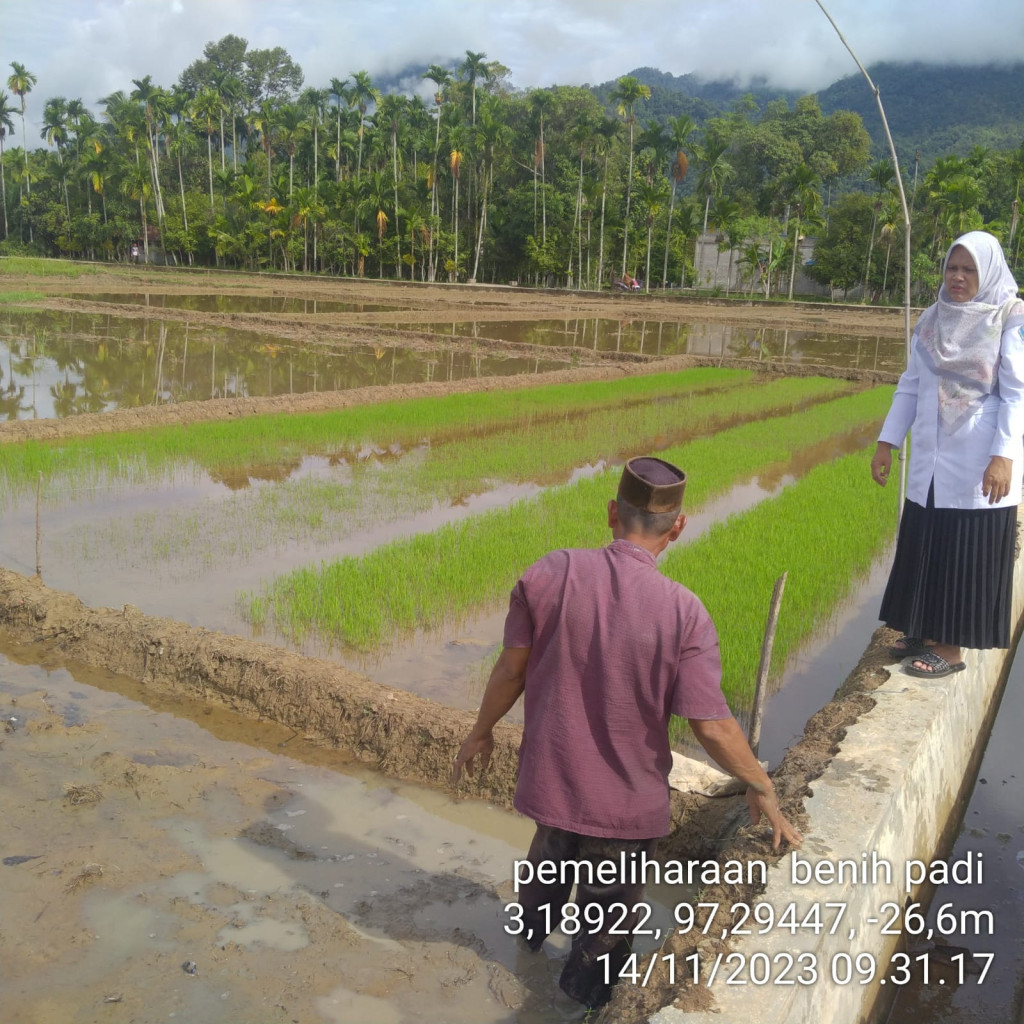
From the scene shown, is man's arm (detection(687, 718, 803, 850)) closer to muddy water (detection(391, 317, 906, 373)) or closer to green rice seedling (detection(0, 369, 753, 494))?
green rice seedling (detection(0, 369, 753, 494))

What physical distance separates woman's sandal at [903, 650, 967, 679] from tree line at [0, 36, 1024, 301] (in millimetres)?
31546

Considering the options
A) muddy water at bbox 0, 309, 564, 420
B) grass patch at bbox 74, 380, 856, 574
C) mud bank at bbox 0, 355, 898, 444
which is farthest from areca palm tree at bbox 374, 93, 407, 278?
grass patch at bbox 74, 380, 856, 574

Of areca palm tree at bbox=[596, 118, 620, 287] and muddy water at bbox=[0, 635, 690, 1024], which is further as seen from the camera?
areca palm tree at bbox=[596, 118, 620, 287]

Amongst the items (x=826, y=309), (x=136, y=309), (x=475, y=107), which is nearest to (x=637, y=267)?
(x=826, y=309)

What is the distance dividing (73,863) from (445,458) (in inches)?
274

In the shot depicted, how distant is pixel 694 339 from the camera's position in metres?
24.2

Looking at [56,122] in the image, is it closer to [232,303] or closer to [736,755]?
[232,303]

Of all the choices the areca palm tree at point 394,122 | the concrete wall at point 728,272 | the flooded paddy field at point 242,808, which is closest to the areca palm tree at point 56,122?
the areca palm tree at point 394,122

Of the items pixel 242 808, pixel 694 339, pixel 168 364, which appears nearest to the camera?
pixel 242 808

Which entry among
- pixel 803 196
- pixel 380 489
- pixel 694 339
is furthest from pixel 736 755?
pixel 803 196

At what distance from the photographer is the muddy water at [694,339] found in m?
21.2

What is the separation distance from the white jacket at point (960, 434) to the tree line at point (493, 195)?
1237 inches

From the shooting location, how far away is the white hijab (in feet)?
10.1

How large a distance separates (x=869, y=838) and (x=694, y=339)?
22690 millimetres
